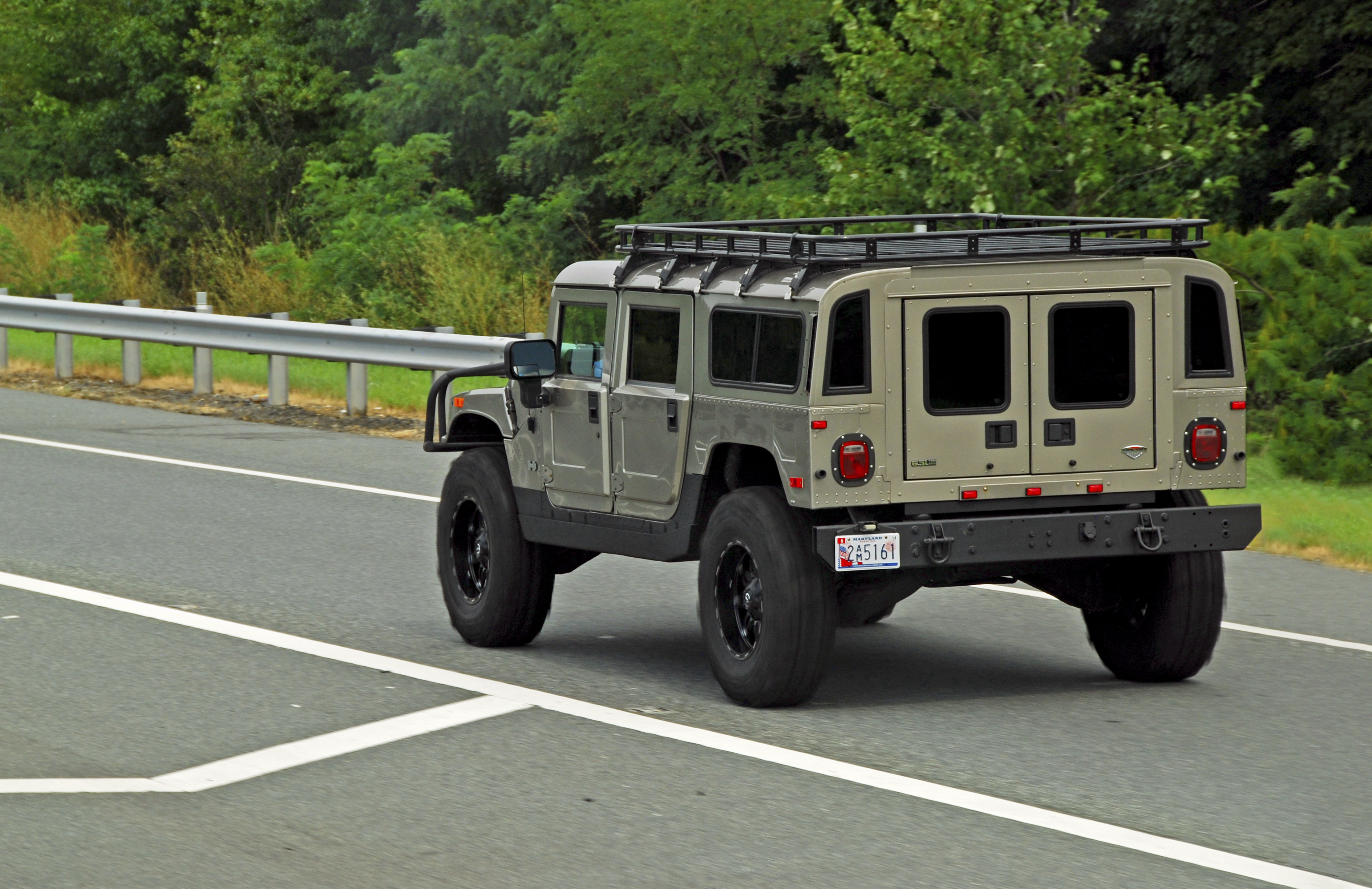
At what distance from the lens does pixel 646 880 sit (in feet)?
18.0

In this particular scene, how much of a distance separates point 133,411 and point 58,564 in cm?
778

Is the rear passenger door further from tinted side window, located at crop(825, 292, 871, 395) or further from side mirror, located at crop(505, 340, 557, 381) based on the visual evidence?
tinted side window, located at crop(825, 292, 871, 395)

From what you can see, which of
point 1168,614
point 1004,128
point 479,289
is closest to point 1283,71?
point 1004,128

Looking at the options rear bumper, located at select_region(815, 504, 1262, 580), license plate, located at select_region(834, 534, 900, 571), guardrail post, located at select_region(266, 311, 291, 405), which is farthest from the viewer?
guardrail post, located at select_region(266, 311, 291, 405)

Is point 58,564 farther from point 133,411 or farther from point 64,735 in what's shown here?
point 133,411

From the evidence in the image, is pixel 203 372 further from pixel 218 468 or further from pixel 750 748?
pixel 750 748

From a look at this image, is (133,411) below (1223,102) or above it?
below

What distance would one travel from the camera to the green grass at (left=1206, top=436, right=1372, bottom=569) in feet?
36.7

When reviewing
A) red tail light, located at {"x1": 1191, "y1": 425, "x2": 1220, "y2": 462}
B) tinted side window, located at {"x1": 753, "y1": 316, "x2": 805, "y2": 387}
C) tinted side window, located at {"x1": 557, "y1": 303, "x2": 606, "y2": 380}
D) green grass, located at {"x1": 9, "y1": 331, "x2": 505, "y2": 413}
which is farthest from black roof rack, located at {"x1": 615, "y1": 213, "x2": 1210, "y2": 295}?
green grass, located at {"x1": 9, "y1": 331, "x2": 505, "y2": 413}

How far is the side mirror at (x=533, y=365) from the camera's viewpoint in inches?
337

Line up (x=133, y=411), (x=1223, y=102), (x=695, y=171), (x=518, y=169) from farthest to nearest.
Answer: (x=518, y=169), (x=695, y=171), (x=1223, y=102), (x=133, y=411)

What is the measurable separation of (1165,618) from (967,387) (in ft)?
4.11

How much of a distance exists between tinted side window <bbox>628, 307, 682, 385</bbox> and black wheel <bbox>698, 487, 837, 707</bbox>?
71 cm

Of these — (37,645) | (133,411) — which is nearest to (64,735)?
(37,645)
